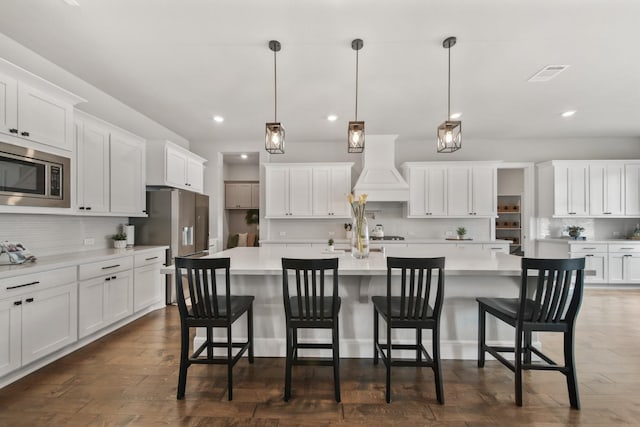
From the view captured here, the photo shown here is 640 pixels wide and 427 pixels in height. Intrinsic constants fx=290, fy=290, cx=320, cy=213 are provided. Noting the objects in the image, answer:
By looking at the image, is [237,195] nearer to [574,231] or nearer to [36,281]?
[36,281]

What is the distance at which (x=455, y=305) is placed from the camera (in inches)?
100

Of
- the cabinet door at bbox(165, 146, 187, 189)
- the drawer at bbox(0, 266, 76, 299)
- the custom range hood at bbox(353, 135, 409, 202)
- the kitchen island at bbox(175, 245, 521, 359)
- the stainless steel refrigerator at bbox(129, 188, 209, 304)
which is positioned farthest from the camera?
the custom range hood at bbox(353, 135, 409, 202)

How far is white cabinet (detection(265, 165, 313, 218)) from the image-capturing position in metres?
5.45

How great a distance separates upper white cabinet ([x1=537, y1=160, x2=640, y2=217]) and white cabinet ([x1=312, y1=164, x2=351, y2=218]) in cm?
380

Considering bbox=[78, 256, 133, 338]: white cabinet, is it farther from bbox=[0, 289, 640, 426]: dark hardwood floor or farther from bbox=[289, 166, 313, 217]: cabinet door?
bbox=[289, 166, 313, 217]: cabinet door

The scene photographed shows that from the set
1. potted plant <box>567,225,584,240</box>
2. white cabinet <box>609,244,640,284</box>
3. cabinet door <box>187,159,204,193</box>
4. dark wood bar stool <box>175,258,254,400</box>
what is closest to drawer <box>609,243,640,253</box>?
white cabinet <box>609,244,640,284</box>

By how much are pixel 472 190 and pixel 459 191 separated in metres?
0.23

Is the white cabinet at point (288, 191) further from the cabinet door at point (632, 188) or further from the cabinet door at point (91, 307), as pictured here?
the cabinet door at point (632, 188)

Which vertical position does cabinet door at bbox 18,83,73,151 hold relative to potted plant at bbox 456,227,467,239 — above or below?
above

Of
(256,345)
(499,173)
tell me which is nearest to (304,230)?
(256,345)

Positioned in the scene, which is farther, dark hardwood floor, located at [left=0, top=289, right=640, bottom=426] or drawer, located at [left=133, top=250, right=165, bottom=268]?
drawer, located at [left=133, top=250, right=165, bottom=268]

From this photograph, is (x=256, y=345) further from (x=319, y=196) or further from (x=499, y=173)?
(x=499, y=173)

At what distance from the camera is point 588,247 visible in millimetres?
5066

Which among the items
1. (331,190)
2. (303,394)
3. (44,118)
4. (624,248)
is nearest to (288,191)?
(331,190)
